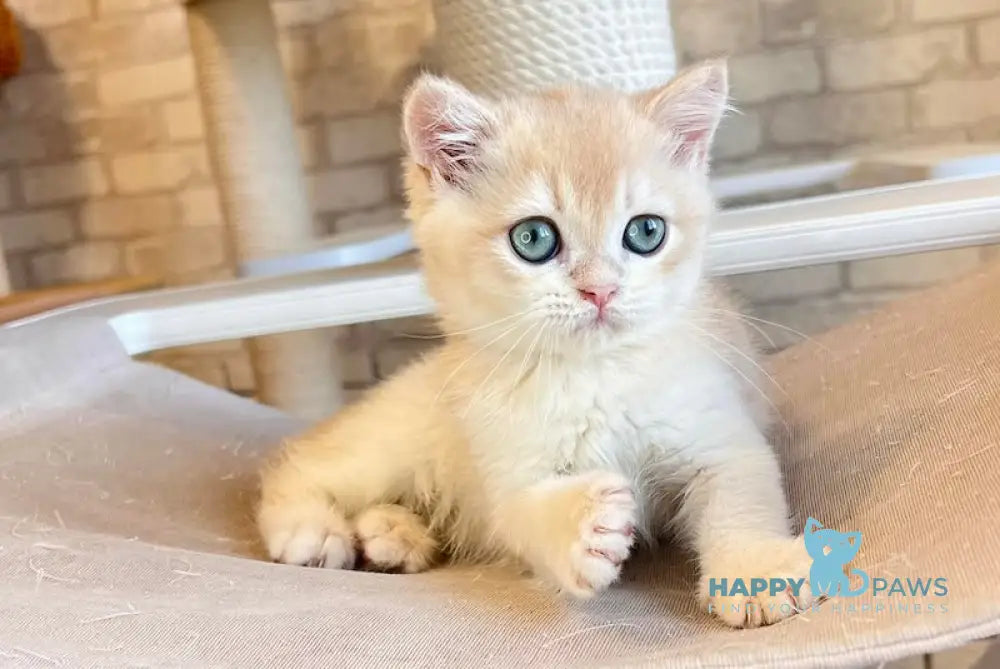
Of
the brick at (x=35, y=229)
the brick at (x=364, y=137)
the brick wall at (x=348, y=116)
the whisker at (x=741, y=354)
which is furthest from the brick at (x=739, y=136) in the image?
the brick at (x=35, y=229)

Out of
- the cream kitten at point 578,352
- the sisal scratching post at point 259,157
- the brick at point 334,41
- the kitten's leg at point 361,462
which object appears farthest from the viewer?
the brick at point 334,41

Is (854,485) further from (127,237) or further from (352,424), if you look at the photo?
(127,237)

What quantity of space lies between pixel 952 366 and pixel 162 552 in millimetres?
790

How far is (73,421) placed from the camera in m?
1.30

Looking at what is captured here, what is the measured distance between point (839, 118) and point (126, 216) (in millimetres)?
A: 1895

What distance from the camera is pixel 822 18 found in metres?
2.13

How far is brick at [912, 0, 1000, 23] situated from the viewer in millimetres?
2061

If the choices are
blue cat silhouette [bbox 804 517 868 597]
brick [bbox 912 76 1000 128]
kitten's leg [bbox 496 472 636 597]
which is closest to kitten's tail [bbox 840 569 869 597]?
blue cat silhouette [bbox 804 517 868 597]

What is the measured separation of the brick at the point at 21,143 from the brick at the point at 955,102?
7.46 feet

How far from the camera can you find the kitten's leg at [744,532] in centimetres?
70

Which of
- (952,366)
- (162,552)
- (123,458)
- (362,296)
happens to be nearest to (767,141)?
(362,296)

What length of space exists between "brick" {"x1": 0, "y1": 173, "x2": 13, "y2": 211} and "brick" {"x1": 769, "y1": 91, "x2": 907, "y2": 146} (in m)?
2.08

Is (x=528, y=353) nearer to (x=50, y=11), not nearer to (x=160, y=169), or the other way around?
(x=160, y=169)

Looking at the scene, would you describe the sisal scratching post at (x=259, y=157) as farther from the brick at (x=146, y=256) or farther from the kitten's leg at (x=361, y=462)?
the kitten's leg at (x=361, y=462)
